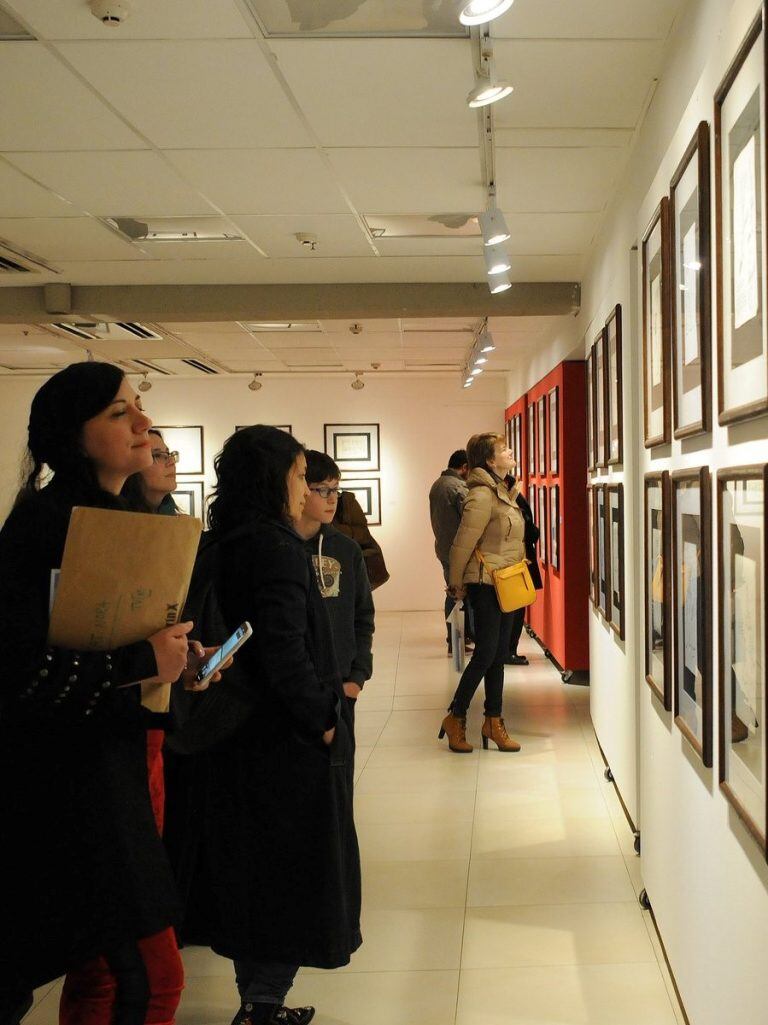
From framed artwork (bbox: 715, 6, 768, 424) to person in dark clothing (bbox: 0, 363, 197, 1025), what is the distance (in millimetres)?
1089

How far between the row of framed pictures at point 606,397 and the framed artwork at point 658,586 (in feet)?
3.83

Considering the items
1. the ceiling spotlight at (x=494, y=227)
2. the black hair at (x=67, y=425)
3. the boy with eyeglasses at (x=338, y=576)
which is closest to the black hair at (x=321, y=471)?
the boy with eyeglasses at (x=338, y=576)

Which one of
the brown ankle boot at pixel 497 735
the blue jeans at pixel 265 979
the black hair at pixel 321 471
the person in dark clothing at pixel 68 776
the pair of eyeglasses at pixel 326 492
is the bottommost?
the brown ankle boot at pixel 497 735

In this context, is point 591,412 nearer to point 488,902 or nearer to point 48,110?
point 488,902

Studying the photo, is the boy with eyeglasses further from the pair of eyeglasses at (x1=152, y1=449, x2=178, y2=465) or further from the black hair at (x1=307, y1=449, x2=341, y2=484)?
the pair of eyeglasses at (x1=152, y1=449, x2=178, y2=465)

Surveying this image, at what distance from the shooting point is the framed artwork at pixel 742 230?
1.68m

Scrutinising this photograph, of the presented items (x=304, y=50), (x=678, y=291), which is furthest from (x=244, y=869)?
(x=304, y=50)

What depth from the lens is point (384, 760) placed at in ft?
18.2

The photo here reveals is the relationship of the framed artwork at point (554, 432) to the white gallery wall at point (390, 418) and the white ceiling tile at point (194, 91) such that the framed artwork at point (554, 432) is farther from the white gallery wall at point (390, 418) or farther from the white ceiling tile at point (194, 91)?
the white gallery wall at point (390, 418)

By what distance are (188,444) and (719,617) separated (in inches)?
462

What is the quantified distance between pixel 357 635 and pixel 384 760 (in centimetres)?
216

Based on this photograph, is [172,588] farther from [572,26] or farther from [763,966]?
[572,26]

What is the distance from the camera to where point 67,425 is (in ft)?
5.98

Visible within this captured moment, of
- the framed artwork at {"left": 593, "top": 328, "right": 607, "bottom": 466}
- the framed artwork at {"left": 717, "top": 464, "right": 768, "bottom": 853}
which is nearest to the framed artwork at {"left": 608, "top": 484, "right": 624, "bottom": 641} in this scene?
the framed artwork at {"left": 593, "top": 328, "right": 607, "bottom": 466}
